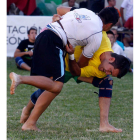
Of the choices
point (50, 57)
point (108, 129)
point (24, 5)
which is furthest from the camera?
point (24, 5)

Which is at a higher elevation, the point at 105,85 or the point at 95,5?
the point at 95,5

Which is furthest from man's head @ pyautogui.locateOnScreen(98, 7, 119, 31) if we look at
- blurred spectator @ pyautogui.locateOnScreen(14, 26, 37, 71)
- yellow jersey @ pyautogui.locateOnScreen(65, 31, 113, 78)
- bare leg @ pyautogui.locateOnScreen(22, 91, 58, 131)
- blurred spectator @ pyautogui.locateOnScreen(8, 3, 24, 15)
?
blurred spectator @ pyautogui.locateOnScreen(8, 3, 24, 15)

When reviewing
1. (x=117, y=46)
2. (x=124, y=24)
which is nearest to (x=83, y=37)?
(x=117, y=46)

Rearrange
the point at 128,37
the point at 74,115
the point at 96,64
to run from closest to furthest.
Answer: the point at 96,64
the point at 74,115
the point at 128,37

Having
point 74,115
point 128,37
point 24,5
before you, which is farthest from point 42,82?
point 24,5

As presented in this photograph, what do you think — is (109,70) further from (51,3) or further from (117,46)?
(51,3)

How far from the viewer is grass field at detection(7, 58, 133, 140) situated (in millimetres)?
3104

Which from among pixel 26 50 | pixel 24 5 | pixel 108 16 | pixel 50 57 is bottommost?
pixel 26 50

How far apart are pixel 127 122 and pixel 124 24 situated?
662cm

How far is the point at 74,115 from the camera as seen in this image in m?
4.16

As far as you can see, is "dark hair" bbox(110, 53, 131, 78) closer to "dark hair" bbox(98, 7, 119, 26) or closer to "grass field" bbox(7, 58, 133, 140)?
"dark hair" bbox(98, 7, 119, 26)

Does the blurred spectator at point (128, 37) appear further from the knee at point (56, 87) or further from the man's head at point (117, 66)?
the knee at point (56, 87)

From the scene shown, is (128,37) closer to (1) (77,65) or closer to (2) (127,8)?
(2) (127,8)

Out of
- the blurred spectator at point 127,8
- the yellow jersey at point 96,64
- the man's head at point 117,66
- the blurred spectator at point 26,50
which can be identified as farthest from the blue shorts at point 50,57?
Result: the blurred spectator at point 127,8
